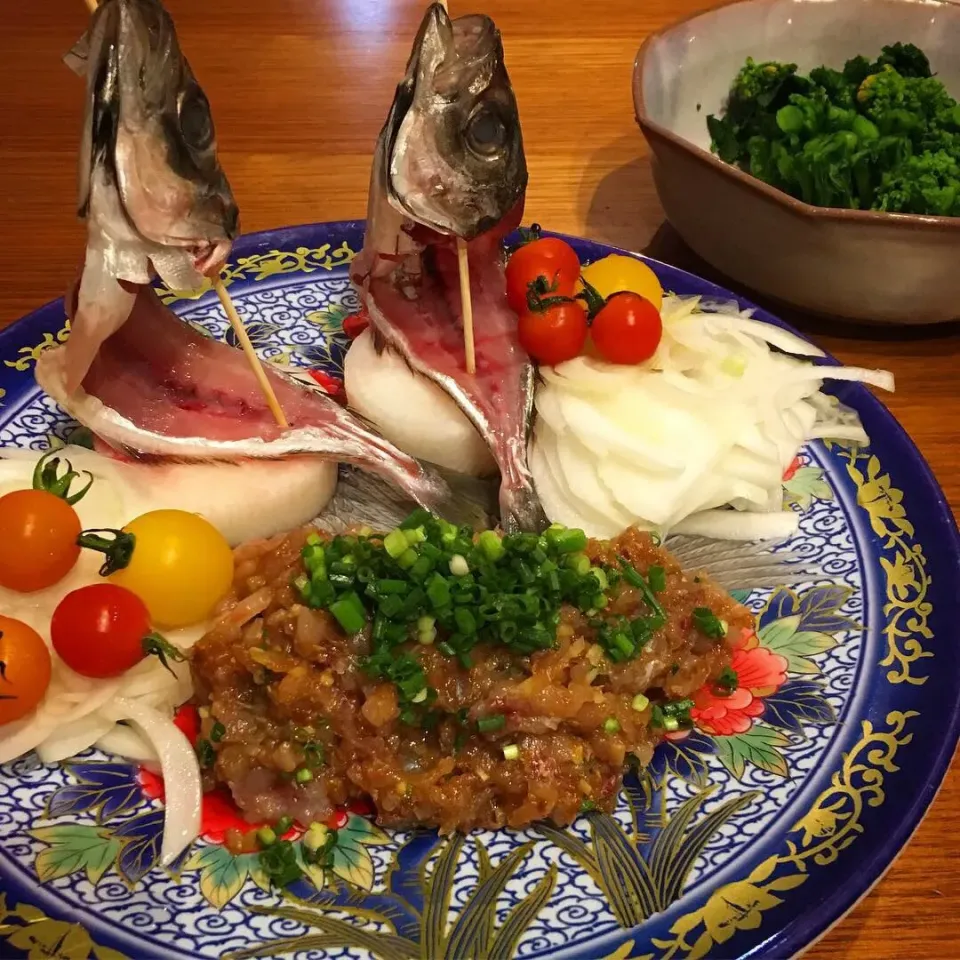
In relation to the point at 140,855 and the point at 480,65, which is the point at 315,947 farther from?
the point at 480,65

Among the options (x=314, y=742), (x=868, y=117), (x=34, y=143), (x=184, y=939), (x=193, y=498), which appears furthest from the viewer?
(x=34, y=143)

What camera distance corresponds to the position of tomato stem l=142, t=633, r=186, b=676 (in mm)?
1829

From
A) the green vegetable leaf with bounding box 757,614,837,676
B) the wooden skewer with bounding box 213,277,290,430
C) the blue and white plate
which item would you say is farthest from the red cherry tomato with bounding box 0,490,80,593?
the green vegetable leaf with bounding box 757,614,837,676

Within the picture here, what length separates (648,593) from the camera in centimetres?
192

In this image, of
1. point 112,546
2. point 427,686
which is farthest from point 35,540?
point 427,686

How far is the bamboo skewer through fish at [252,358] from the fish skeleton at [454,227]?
1.35 feet

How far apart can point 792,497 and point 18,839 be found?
200 cm

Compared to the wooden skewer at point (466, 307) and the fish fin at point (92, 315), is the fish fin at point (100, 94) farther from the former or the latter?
the wooden skewer at point (466, 307)

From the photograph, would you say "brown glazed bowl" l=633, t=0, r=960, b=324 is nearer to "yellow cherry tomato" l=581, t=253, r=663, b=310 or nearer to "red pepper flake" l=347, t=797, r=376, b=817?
"yellow cherry tomato" l=581, t=253, r=663, b=310

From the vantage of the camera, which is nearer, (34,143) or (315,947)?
(315,947)

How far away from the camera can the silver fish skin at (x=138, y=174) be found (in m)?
1.93

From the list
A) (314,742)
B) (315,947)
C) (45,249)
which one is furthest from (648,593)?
(45,249)

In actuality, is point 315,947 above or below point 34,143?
below

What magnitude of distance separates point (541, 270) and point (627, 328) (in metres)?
0.34
